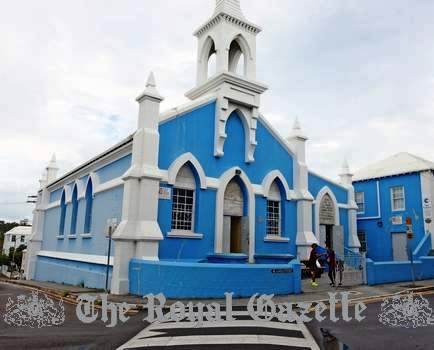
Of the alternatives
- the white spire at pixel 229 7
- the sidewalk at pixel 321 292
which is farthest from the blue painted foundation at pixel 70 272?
the white spire at pixel 229 7

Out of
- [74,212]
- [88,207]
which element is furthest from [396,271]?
[74,212]

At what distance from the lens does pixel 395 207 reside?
25.8 metres

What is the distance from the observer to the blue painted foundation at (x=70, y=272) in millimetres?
16531

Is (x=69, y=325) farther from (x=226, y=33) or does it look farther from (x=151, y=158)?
(x=226, y=33)

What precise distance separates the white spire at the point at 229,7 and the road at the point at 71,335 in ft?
47.3

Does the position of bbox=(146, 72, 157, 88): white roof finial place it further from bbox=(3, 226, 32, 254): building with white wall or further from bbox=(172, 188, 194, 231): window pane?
bbox=(3, 226, 32, 254): building with white wall

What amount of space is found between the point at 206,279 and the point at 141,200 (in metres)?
3.90

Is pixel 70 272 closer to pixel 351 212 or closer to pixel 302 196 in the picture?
pixel 302 196

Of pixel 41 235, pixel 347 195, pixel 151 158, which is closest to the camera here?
pixel 151 158

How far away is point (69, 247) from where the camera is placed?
2177 centimetres

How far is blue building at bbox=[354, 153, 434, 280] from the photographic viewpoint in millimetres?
23891

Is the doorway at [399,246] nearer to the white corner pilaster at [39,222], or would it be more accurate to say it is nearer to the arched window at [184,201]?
the arched window at [184,201]

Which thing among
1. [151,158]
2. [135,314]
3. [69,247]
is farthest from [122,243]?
[69,247]

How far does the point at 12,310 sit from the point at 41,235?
17.8m
